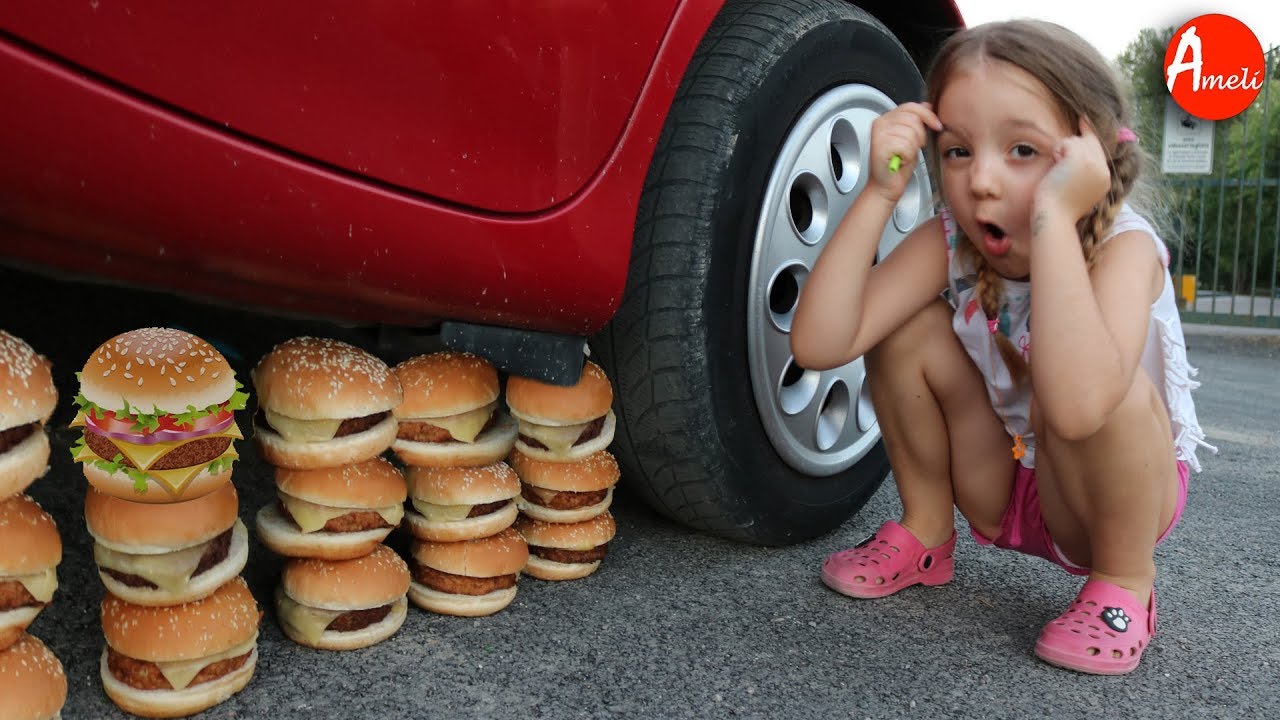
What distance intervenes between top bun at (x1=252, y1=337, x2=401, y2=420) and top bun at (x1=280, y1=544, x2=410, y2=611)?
22 centimetres

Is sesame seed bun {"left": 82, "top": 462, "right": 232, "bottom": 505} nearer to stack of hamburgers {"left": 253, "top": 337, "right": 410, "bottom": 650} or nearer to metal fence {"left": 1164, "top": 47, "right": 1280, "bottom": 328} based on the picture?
stack of hamburgers {"left": 253, "top": 337, "right": 410, "bottom": 650}

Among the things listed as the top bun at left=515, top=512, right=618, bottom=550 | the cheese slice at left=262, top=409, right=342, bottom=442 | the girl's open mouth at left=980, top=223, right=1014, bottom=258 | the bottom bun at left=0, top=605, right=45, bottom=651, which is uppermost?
the girl's open mouth at left=980, top=223, right=1014, bottom=258

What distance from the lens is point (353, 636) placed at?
4.67 ft

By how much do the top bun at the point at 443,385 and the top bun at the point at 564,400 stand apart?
54 millimetres

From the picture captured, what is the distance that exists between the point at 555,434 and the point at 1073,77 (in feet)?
3.14

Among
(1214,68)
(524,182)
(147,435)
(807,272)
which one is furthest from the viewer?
(1214,68)

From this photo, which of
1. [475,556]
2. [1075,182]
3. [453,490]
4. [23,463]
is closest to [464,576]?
[475,556]

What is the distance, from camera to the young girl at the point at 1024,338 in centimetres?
136

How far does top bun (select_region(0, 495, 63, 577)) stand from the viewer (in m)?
1.05

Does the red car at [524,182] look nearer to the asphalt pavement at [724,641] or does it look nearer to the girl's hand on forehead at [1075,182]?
the asphalt pavement at [724,641]

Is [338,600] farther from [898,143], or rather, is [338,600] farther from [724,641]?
[898,143]

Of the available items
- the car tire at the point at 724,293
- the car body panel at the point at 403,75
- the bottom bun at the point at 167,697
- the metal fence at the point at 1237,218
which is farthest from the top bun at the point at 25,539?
the metal fence at the point at 1237,218

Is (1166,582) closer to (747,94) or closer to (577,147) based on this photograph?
(747,94)

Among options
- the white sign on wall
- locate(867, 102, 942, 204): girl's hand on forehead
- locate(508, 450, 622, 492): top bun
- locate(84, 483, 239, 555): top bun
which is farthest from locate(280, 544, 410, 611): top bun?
the white sign on wall
